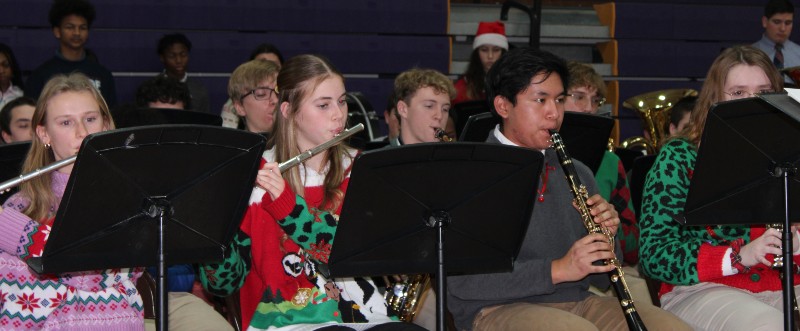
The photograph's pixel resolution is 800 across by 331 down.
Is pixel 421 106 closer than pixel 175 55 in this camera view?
Yes

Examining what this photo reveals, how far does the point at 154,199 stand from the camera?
2119 mm

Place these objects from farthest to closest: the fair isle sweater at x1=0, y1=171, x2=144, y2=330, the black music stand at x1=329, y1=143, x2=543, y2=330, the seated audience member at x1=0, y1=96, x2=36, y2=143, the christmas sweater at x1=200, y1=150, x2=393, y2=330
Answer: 1. the seated audience member at x1=0, y1=96, x2=36, y2=143
2. the christmas sweater at x1=200, y1=150, x2=393, y2=330
3. the fair isle sweater at x1=0, y1=171, x2=144, y2=330
4. the black music stand at x1=329, y1=143, x2=543, y2=330

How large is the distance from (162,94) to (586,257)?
230 cm

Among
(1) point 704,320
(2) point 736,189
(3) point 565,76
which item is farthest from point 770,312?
(3) point 565,76

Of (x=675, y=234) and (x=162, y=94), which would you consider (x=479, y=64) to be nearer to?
(x=162, y=94)

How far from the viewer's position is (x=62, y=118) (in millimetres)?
2637

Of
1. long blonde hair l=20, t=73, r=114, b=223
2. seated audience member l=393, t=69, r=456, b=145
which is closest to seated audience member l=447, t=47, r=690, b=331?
long blonde hair l=20, t=73, r=114, b=223

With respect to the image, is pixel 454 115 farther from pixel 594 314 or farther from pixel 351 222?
pixel 351 222

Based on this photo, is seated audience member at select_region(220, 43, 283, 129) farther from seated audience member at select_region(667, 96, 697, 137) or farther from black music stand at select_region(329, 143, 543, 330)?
black music stand at select_region(329, 143, 543, 330)

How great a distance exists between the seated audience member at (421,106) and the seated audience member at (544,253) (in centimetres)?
119

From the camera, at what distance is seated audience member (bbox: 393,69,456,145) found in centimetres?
415

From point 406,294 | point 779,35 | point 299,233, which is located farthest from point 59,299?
point 779,35

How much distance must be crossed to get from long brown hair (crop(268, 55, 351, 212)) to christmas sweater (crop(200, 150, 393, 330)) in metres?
0.09

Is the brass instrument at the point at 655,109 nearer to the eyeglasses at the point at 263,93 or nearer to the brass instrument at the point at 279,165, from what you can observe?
the eyeglasses at the point at 263,93
